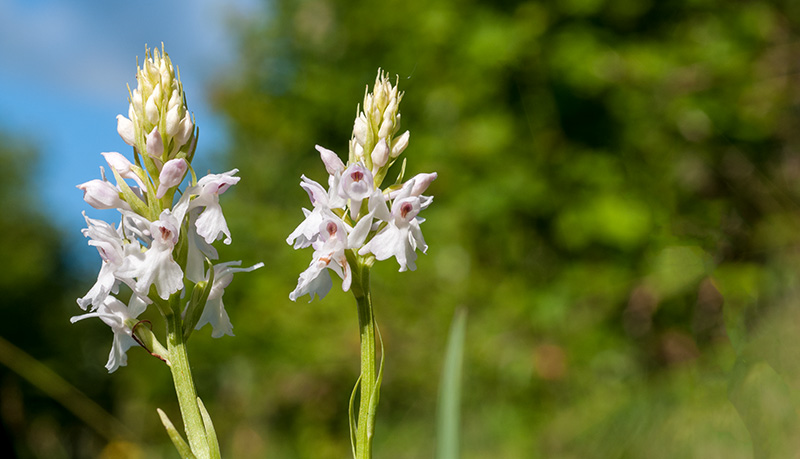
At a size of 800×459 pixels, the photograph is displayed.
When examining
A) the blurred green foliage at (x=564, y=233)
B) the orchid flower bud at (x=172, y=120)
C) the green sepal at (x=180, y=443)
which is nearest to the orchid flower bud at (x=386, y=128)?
the orchid flower bud at (x=172, y=120)

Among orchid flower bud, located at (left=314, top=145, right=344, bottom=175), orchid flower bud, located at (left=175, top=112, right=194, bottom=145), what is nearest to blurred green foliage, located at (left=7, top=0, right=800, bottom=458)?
orchid flower bud, located at (left=314, top=145, right=344, bottom=175)

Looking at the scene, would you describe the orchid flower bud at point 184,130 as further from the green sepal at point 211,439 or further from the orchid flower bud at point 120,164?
the green sepal at point 211,439

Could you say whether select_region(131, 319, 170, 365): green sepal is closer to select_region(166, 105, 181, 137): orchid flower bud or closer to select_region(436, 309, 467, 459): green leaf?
select_region(166, 105, 181, 137): orchid flower bud


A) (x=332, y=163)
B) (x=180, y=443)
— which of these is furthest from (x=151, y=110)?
(x=180, y=443)

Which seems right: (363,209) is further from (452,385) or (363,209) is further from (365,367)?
(452,385)

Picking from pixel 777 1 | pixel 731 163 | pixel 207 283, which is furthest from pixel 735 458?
pixel 777 1

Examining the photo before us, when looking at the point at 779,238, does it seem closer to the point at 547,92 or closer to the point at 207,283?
the point at 547,92
